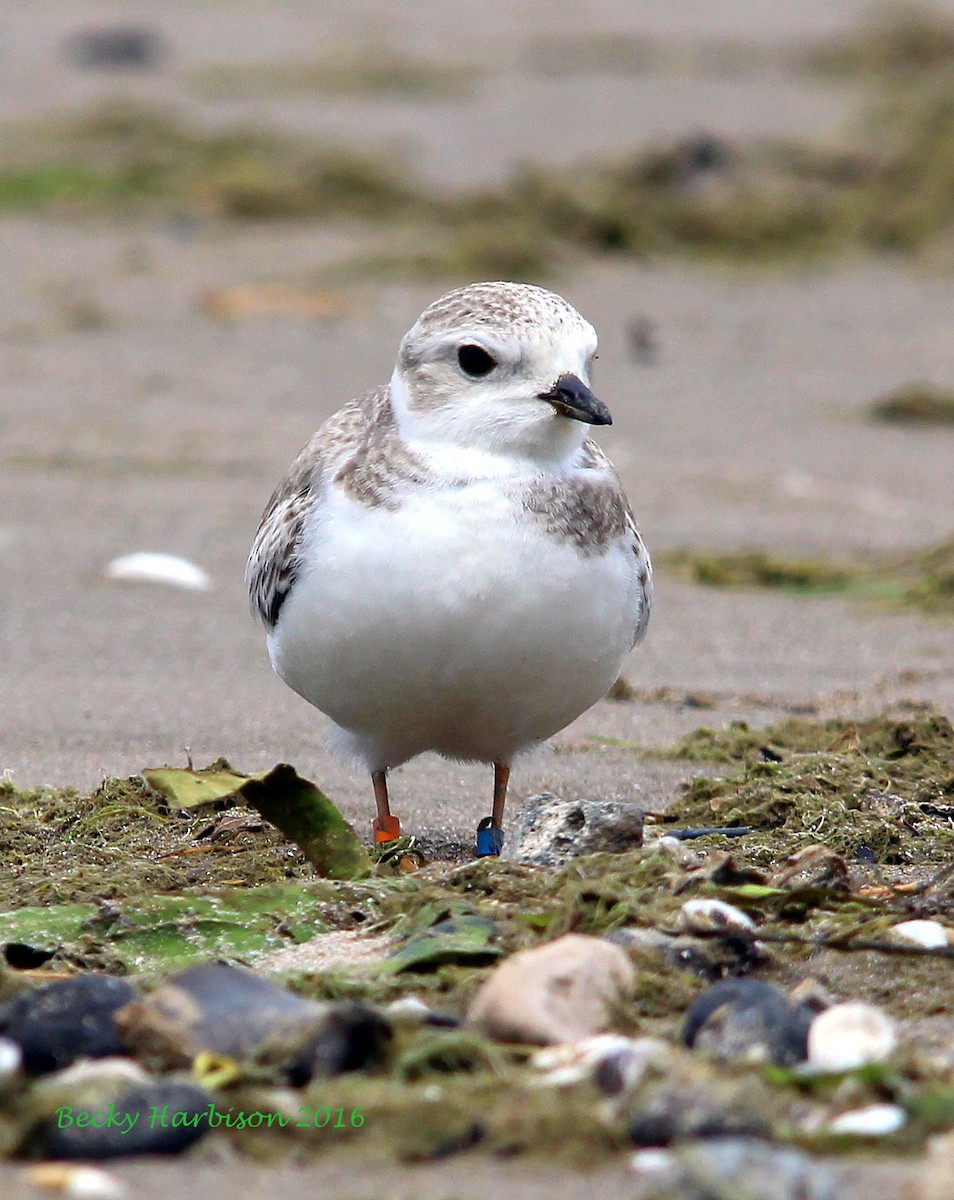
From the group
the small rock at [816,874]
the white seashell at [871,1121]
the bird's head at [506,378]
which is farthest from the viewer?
the bird's head at [506,378]

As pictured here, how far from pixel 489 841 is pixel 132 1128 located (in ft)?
5.49

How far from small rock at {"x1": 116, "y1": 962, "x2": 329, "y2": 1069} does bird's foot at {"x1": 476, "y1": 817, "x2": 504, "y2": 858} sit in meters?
1.28

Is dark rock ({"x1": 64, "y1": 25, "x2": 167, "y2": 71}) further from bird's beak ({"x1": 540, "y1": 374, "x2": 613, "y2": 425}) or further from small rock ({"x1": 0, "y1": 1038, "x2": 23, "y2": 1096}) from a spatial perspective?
small rock ({"x1": 0, "y1": 1038, "x2": 23, "y2": 1096})

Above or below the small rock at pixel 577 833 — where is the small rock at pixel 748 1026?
below

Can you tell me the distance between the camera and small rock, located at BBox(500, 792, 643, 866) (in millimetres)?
3549

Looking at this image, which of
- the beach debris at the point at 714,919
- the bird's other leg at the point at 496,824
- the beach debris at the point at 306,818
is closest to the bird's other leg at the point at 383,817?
the bird's other leg at the point at 496,824

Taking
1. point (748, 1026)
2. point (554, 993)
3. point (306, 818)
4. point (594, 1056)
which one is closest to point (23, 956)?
point (306, 818)

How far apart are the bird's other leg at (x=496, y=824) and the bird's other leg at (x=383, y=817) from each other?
0.17 m

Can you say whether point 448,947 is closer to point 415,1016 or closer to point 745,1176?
point 415,1016

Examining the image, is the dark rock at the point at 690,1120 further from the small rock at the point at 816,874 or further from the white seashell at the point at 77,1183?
the small rock at the point at 816,874

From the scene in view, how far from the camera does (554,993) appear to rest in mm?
2609

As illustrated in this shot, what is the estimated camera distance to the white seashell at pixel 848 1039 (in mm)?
2486

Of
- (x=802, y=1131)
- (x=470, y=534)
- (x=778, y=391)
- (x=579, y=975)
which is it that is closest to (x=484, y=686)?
(x=470, y=534)

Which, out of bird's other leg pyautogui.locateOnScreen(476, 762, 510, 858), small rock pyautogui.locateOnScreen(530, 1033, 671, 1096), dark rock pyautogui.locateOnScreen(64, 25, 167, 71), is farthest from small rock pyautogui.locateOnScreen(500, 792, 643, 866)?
dark rock pyautogui.locateOnScreen(64, 25, 167, 71)
